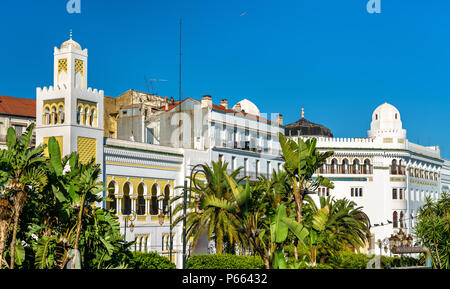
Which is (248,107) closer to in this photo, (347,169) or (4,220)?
(347,169)

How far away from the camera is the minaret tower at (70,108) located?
139 feet

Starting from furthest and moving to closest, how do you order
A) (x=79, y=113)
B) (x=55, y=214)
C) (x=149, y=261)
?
(x=79, y=113) → (x=149, y=261) → (x=55, y=214)

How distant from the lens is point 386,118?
7556cm

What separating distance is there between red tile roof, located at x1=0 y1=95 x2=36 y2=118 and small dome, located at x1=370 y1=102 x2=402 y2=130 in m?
34.8

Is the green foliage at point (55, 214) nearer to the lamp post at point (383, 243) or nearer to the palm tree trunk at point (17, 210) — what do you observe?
the palm tree trunk at point (17, 210)

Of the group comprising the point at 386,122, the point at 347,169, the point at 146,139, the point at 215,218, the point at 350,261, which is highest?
the point at 386,122

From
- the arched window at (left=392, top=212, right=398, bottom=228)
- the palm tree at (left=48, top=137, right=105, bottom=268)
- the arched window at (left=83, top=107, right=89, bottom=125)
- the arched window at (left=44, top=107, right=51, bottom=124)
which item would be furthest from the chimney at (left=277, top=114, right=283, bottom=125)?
Answer: the palm tree at (left=48, top=137, right=105, bottom=268)

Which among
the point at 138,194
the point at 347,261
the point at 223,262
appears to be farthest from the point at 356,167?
the point at 223,262

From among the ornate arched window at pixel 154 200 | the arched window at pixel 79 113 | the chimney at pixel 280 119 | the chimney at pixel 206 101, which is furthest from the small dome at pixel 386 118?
the arched window at pixel 79 113

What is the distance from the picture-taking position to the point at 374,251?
70.3m

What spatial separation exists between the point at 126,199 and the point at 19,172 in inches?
755

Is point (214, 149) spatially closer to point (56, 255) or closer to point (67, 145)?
point (67, 145)

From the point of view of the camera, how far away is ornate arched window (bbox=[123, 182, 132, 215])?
47.0 meters
